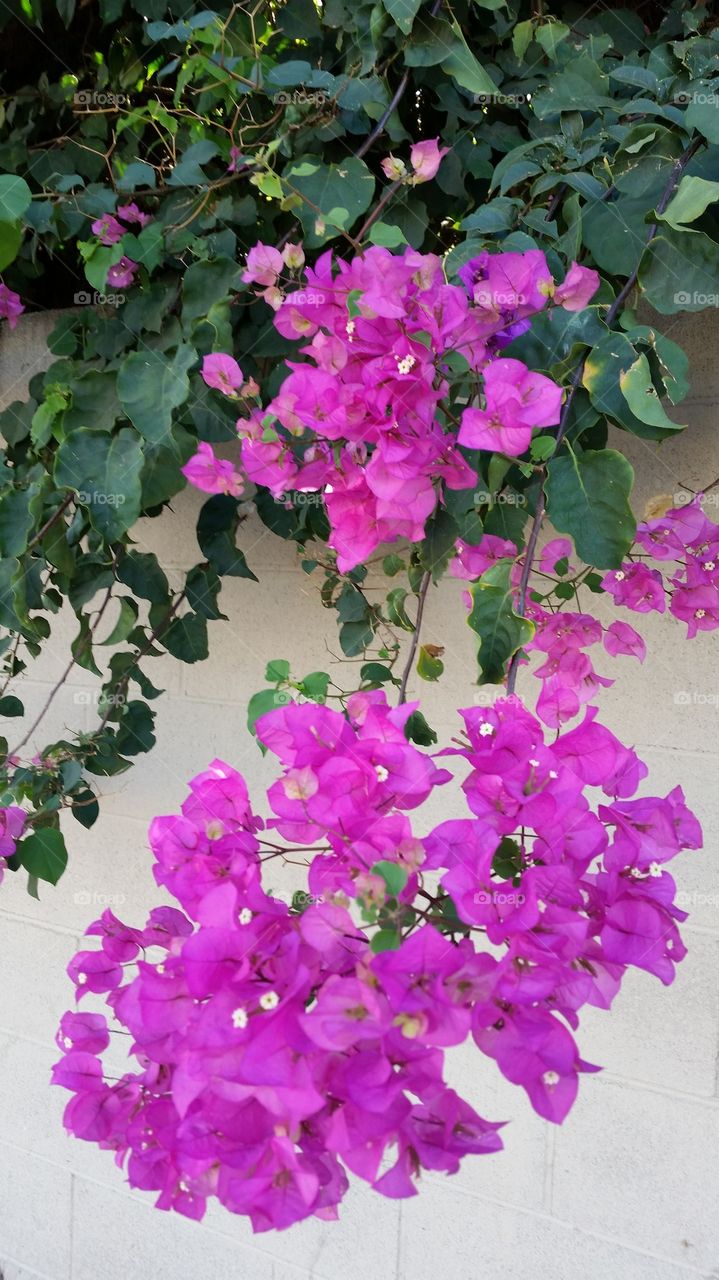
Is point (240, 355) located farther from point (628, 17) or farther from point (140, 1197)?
point (140, 1197)

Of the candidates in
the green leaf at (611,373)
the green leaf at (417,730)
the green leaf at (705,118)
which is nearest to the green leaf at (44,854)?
the green leaf at (417,730)

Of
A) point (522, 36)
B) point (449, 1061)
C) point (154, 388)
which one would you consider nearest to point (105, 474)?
point (154, 388)

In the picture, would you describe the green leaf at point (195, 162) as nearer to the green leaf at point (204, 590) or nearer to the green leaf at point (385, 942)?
the green leaf at point (204, 590)

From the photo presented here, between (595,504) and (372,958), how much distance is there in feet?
0.94

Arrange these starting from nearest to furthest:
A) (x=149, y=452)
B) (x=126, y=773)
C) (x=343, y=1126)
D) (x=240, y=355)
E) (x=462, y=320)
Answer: (x=343, y=1126) → (x=462, y=320) → (x=149, y=452) → (x=240, y=355) → (x=126, y=773)

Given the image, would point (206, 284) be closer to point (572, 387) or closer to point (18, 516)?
point (18, 516)

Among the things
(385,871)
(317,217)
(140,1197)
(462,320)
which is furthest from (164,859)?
(140,1197)

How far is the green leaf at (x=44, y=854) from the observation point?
0.97 meters

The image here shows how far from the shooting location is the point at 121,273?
942mm

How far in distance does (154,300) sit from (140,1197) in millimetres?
1169

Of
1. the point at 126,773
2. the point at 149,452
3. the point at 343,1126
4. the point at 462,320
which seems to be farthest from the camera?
the point at 126,773

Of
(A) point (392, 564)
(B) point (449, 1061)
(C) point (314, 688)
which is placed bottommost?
(B) point (449, 1061)

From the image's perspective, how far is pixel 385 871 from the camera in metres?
0.43

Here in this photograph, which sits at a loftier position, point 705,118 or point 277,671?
point 705,118
